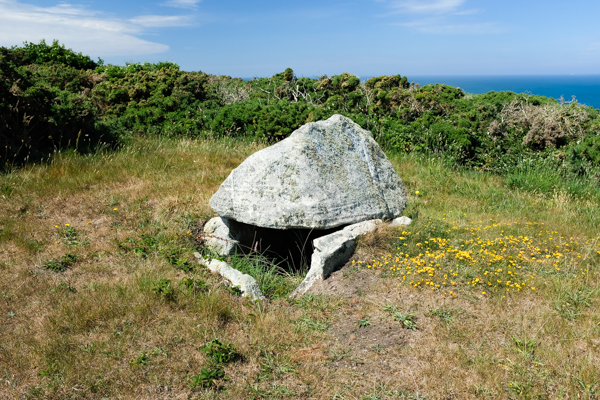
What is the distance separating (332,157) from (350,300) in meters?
2.13

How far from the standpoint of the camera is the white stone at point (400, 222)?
6.20m

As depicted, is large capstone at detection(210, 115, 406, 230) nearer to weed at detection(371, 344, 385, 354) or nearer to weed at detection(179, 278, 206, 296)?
weed at detection(179, 278, 206, 296)

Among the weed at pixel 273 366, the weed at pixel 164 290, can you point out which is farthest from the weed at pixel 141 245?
the weed at pixel 273 366

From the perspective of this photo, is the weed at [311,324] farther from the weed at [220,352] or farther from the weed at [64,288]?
the weed at [64,288]

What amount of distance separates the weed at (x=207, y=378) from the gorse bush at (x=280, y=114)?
614 centimetres

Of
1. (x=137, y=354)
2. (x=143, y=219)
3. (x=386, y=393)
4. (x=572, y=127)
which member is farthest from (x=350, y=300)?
(x=572, y=127)

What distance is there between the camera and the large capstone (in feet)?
18.4

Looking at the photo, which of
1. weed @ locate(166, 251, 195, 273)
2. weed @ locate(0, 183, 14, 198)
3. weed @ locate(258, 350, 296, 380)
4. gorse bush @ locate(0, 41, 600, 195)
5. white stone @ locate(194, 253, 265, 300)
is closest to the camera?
weed @ locate(258, 350, 296, 380)

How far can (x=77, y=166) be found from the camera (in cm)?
780

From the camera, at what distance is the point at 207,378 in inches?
139

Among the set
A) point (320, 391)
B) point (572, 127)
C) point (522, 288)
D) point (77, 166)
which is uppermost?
point (572, 127)

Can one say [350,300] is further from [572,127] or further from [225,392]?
[572,127]

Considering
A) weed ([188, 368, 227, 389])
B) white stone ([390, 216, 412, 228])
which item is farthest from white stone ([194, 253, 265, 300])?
white stone ([390, 216, 412, 228])

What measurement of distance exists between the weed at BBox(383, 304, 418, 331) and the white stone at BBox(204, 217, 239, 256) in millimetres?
2475
